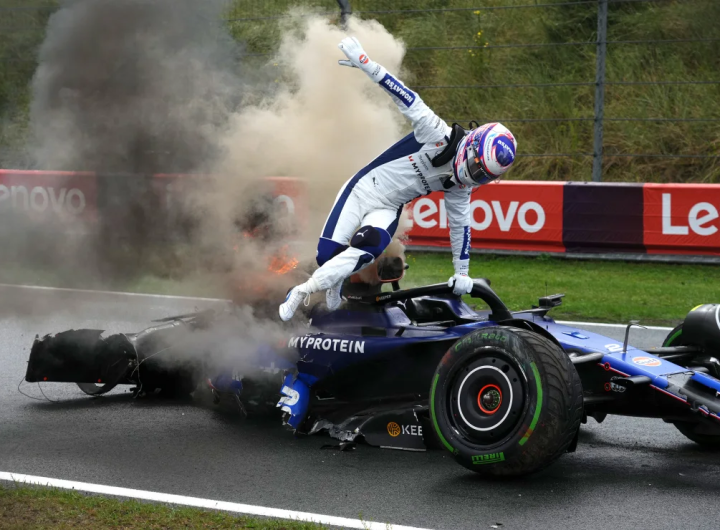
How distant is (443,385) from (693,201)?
7.49 metres

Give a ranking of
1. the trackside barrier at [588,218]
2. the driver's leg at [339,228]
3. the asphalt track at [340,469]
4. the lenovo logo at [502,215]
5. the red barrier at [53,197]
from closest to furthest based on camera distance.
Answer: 1. the asphalt track at [340,469]
2. the driver's leg at [339,228]
3. the red barrier at [53,197]
4. the trackside barrier at [588,218]
5. the lenovo logo at [502,215]

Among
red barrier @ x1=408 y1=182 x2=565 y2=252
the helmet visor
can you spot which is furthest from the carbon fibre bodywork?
red barrier @ x1=408 y1=182 x2=565 y2=252

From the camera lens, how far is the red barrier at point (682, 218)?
467 inches

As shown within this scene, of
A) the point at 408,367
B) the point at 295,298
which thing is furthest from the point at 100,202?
the point at 408,367

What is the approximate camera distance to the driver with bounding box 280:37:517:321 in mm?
6316

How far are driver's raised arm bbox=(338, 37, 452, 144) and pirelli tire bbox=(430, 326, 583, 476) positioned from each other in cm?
161

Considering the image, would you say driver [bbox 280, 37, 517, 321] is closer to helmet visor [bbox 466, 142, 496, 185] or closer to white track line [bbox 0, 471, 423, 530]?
helmet visor [bbox 466, 142, 496, 185]

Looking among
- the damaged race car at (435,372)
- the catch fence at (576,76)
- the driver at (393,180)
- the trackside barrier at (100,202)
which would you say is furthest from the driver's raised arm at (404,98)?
the catch fence at (576,76)

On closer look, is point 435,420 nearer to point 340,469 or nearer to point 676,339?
point 340,469

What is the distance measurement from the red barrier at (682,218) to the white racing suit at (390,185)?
605 cm

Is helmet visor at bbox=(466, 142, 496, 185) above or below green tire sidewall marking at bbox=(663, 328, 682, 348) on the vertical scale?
above

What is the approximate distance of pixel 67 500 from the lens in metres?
5.21

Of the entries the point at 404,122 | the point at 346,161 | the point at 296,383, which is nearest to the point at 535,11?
the point at 404,122

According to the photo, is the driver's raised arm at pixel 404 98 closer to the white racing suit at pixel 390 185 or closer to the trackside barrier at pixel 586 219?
the white racing suit at pixel 390 185
